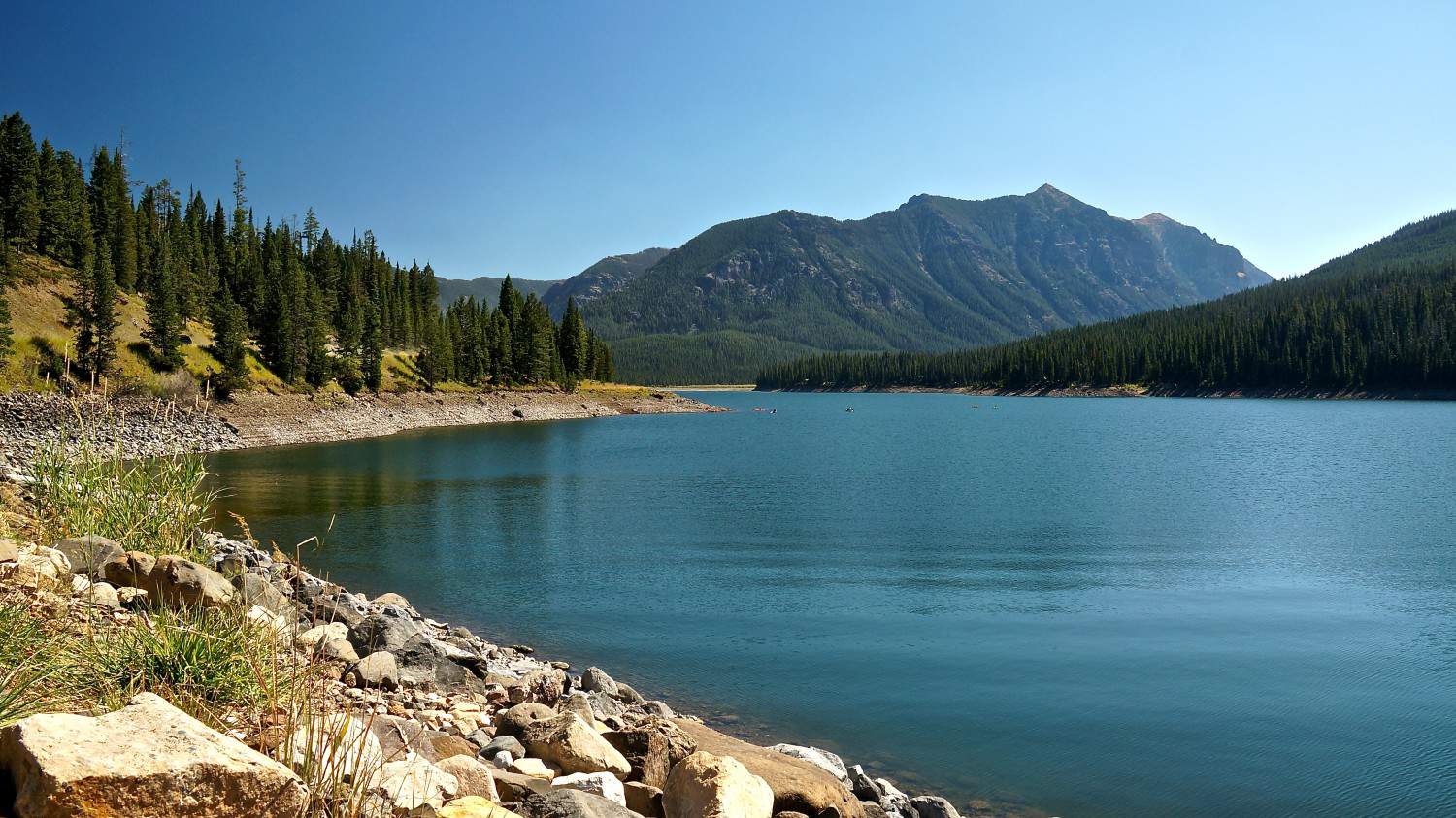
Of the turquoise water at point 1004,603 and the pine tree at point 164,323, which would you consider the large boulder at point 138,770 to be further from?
the pine tree at point 164,323

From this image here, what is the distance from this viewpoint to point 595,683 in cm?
1124

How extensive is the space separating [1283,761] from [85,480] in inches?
630

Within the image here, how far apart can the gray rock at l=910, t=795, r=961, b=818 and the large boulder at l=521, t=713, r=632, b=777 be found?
332 centimetres

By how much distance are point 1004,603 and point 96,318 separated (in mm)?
62927

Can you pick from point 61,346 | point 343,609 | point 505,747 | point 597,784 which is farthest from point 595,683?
point 61,346

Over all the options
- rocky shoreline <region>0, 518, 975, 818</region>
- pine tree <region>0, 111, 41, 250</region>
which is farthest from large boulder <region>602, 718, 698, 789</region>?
pine tree <region>0, 111, 41, 250</region>

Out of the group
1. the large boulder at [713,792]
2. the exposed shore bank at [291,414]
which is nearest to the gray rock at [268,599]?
the exposed shore bank at [291,414]

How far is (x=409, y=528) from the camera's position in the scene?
88.5 ft

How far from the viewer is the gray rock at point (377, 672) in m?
8.56

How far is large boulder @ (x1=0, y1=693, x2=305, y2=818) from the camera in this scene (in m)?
3.58

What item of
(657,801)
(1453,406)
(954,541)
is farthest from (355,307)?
(1453,406)

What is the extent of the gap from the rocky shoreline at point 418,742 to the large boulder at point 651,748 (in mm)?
17

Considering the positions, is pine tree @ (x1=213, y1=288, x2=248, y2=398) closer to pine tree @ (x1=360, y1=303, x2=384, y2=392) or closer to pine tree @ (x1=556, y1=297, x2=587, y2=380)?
pine tree @ (x1=360, y1=303, x2=384, y2=392)

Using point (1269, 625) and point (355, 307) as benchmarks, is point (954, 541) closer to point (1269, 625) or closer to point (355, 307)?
point (1269, 625)
